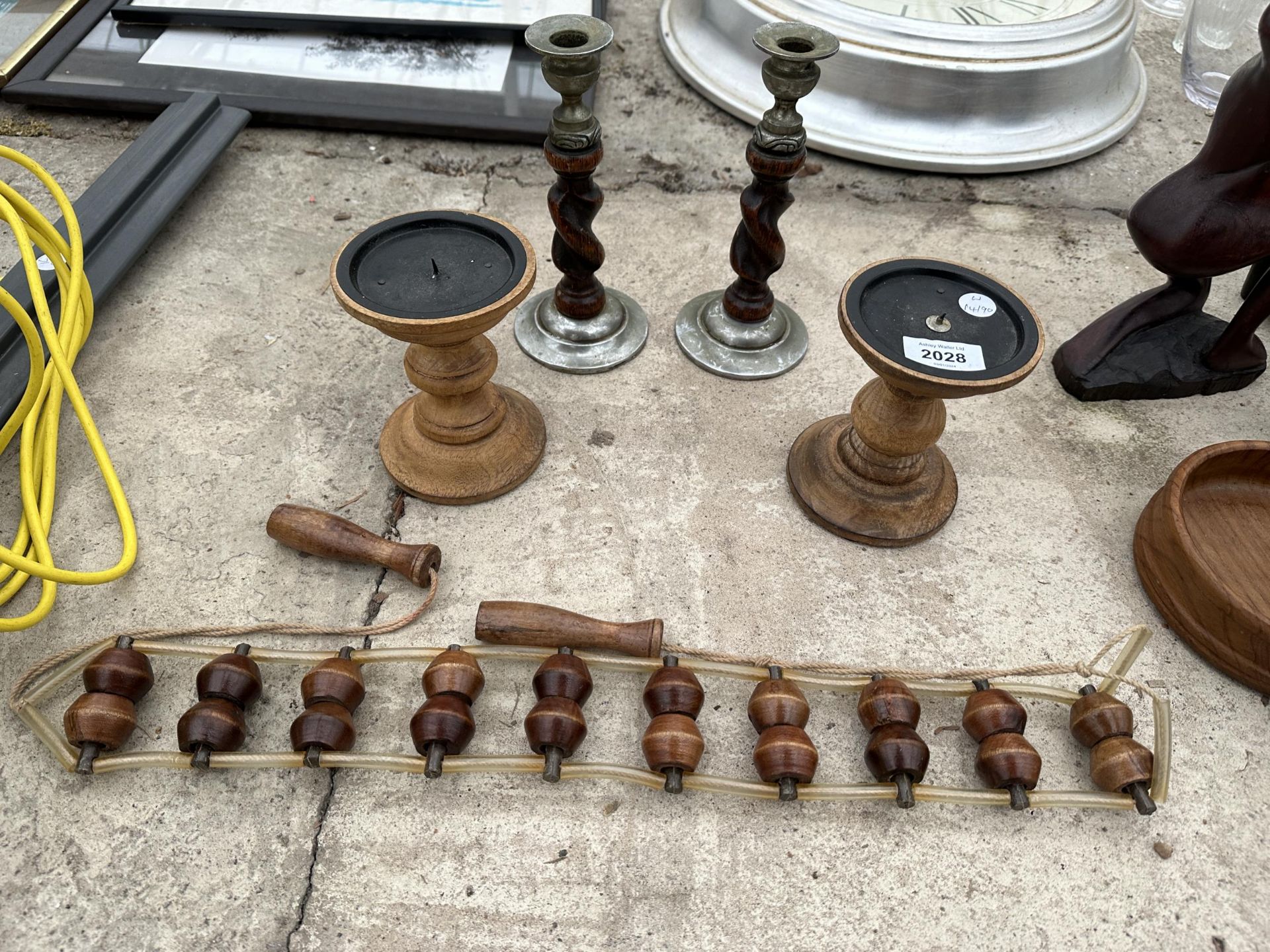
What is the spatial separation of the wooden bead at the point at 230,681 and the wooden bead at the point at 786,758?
2.73 ft

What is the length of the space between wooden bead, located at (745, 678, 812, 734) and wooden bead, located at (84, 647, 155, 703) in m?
1.00

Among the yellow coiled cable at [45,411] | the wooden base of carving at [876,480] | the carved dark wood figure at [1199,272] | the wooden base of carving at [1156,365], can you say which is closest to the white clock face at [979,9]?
the carved dark wood figure at [1199,272]

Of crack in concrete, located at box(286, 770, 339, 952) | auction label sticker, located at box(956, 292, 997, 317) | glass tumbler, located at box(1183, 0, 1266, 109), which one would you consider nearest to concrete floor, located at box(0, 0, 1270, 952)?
crack in concrete, located at box(286, 770, 339, 952)

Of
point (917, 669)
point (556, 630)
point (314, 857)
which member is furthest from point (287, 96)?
point (917, 669)

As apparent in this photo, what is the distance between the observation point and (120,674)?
1458mm

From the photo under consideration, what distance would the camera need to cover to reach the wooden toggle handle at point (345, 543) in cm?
164

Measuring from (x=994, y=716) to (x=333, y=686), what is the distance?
3.53 feet

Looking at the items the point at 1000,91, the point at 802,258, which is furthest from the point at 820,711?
the point at 1000,91

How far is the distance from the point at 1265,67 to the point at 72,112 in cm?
305

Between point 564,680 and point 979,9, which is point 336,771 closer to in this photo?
point 564,680

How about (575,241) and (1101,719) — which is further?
(575,241)

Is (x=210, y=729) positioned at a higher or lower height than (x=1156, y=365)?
lower

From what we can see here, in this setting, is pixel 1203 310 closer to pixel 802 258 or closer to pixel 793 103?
pixel 802 258

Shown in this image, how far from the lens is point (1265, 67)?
1616mm
